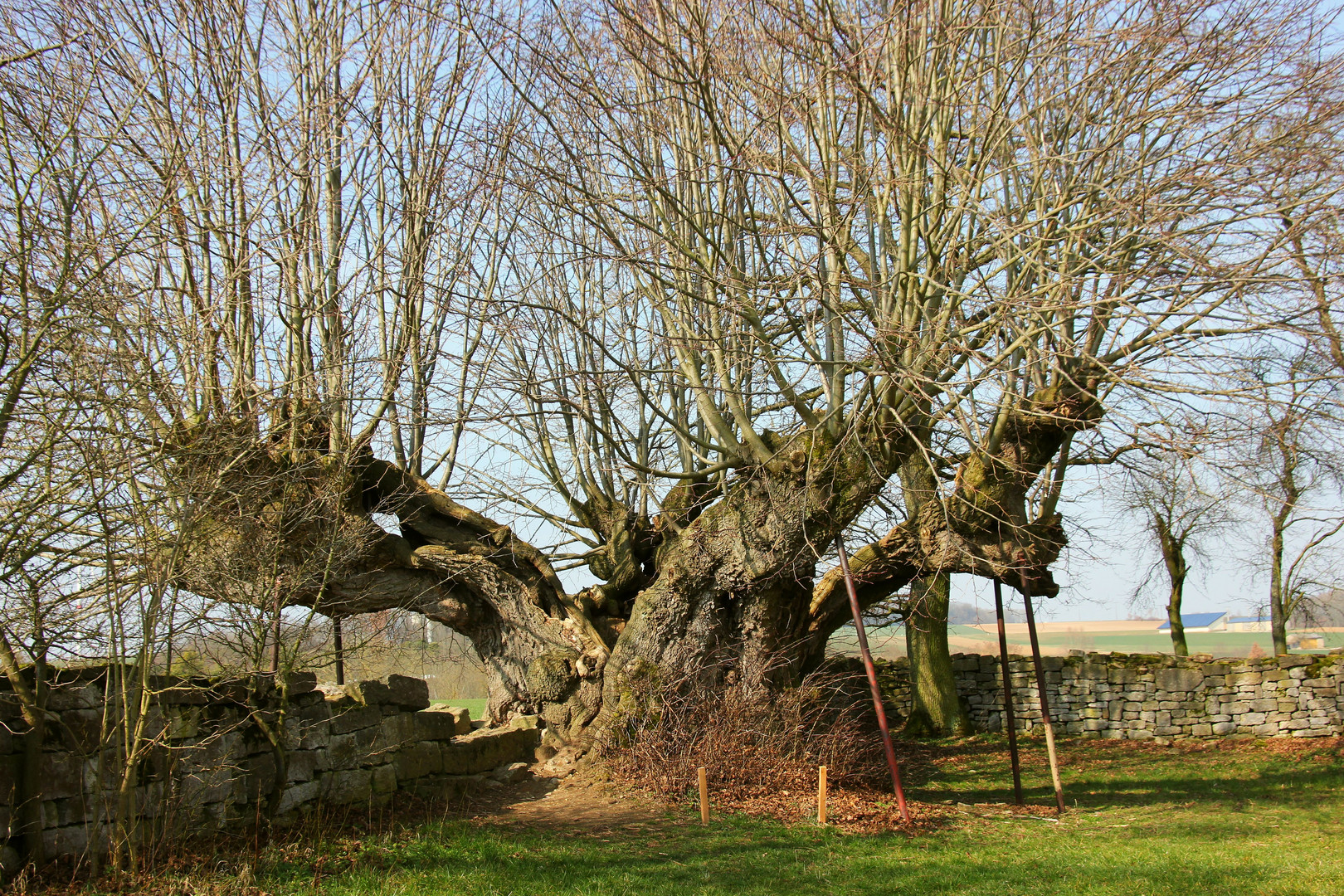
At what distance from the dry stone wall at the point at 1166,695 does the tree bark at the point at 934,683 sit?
107 centimetres

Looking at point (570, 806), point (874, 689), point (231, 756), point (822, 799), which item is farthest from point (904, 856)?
point (231, 756)

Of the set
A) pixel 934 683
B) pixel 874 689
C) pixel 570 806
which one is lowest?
pixel 570 806

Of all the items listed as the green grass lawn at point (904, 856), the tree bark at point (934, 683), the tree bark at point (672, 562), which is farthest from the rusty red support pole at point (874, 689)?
the tree bark at point (934, 683)

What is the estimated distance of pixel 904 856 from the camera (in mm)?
6953

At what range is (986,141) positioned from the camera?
Result: 7254mm

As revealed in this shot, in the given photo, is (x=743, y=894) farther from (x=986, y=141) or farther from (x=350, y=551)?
(x=986, y=141)

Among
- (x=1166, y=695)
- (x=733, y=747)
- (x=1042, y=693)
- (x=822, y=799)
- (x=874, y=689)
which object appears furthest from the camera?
(x=1166, y=695)

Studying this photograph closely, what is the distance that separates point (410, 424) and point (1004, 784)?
8111mm

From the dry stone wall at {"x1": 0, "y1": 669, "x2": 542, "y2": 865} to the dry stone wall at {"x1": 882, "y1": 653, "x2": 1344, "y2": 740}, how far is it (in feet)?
33.3

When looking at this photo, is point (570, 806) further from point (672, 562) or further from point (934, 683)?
point (934, 683)

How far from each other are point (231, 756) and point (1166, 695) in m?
14.3

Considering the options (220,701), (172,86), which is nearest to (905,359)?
(220,701)

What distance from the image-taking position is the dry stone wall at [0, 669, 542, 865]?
553cm

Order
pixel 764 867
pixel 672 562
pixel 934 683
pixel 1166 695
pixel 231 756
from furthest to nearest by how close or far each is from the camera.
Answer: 1. pixel 934 683
2. pixel 1166 695
3. pixel 672 562
4. pixel 231 756
5. pixel 764 867
